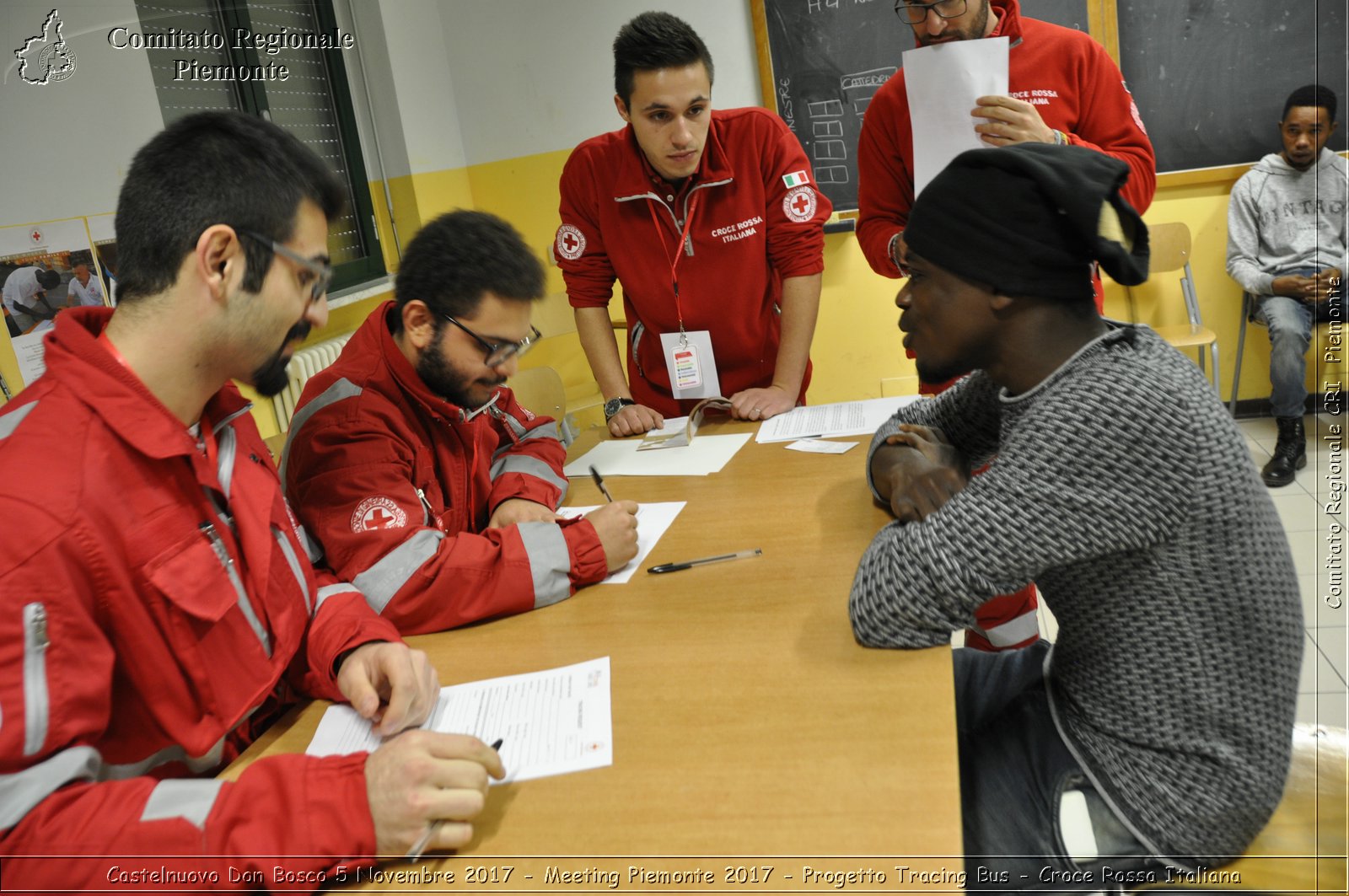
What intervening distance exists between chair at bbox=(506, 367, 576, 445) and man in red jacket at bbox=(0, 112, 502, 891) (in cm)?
189

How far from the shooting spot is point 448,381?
160 centimetres

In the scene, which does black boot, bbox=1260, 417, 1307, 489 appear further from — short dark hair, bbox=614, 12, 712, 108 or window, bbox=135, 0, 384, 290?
window, bbox=135, 0, 384, 290

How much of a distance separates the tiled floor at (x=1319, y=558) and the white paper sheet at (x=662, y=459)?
1013 millimetres

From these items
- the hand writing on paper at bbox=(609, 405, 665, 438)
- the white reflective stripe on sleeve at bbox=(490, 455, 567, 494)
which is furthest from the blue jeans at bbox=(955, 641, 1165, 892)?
the hand writing on paper at bbox=(609, 405, 665, 438)

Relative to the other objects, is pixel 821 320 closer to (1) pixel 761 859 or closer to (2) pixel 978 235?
(2) pixel 978 235

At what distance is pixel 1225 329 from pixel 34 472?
15.9 ft

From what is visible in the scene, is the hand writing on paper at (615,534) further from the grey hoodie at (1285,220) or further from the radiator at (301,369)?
the grey hoodie at (1285,220)

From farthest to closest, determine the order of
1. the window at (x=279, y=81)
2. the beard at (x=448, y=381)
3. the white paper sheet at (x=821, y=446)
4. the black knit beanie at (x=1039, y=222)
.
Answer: the window at (x=279, y=81)
the white paper sheet at (x=821, y=446)
the beard at (x=448, y=381)
the black knit beanie at (x=1039, y=222)

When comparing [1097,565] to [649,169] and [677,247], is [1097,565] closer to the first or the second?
[677,247]

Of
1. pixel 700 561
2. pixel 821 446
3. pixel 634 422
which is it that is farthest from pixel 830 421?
pixel 700 561

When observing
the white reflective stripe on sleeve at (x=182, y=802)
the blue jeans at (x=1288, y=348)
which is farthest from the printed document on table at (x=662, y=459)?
the blue jeans at (x=1288, y=348)

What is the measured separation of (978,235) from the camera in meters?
1.15


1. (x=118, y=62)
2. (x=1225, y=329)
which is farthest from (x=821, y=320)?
(x=118, y=62)

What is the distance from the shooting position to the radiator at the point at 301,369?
3.38 meters
